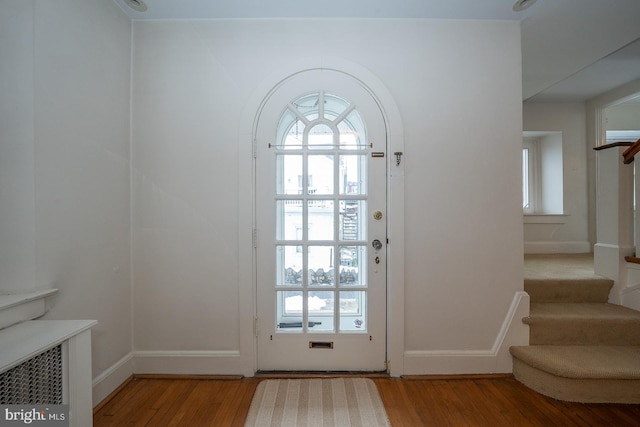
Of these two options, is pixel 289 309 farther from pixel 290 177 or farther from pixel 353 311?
pixel 290 177

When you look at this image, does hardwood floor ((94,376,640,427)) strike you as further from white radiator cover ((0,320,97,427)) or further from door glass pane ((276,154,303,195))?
door glass pane ((276,154,303,195))

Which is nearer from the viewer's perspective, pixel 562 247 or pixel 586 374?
pixel 586 374

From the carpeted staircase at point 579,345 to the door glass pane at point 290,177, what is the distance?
6.06ft

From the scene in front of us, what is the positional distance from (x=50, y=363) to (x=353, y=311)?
1594 mm

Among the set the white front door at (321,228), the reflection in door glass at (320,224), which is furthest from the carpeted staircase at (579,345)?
the reflection in door glass at (320,224)

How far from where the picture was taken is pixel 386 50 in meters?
2.00

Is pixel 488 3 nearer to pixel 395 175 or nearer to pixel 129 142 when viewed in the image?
pixel 395 175

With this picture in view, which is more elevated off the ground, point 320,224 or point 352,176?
point 352,176

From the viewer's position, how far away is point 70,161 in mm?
1522

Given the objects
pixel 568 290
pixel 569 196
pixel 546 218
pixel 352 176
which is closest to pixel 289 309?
pixel 352 176

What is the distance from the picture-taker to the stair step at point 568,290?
7.49ft

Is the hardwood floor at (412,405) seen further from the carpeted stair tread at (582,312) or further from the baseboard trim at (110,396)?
the carpeted stair tread at (582,312)

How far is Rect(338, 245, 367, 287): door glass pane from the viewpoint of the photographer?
6.61ft

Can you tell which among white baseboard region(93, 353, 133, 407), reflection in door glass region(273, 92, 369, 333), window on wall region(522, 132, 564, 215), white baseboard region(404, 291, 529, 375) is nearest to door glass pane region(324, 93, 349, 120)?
reflection in door glass region(273, 92, 369, 333)
